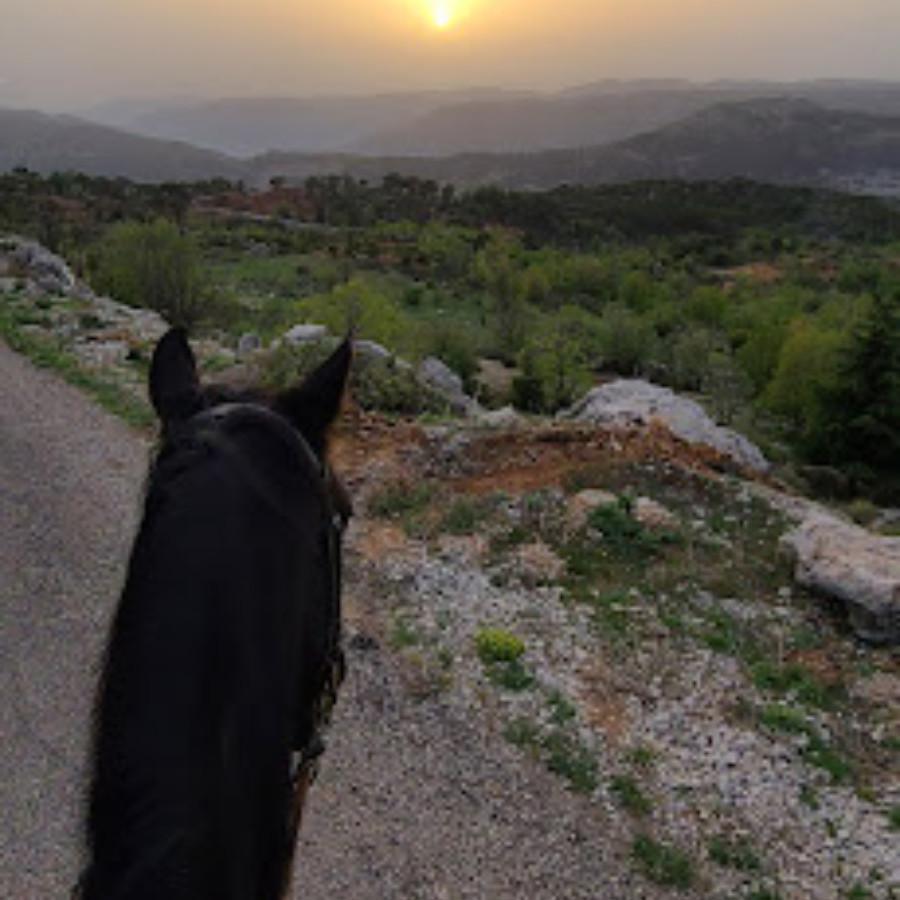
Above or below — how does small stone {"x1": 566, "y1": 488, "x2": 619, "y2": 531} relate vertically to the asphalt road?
below

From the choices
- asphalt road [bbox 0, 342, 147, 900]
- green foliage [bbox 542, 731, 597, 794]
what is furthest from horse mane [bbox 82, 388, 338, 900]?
green foliage [bbox 542, 731, 597, 794]

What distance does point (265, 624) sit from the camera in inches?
54.2

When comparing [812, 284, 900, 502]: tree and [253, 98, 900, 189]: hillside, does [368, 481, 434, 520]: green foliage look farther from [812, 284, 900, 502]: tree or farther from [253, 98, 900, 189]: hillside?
[253, 98, 900, 189]: hillside

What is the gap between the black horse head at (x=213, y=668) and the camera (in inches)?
47.4

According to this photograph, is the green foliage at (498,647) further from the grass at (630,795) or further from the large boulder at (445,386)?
the large boulder at (445,386)

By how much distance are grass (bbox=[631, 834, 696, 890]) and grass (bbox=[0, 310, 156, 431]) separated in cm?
679

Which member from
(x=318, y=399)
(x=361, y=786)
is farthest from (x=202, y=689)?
(x=361, y=786)

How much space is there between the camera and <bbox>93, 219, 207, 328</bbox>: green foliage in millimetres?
18423

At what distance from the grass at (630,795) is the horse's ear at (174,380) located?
411 cm

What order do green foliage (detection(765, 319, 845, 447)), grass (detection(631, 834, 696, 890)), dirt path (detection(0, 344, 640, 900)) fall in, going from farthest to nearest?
green foliage (detection(765, 319, 845, 447)) < grass (detection(631, 834, 696, 890)) < dirt path (detection(0, 344, 640, 900))

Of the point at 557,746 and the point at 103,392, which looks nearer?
the point at 557,746

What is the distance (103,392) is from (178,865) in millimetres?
9913

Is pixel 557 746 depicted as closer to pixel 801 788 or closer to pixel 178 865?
pixel 801 788

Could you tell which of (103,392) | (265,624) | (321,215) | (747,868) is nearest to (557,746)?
(747,868)
